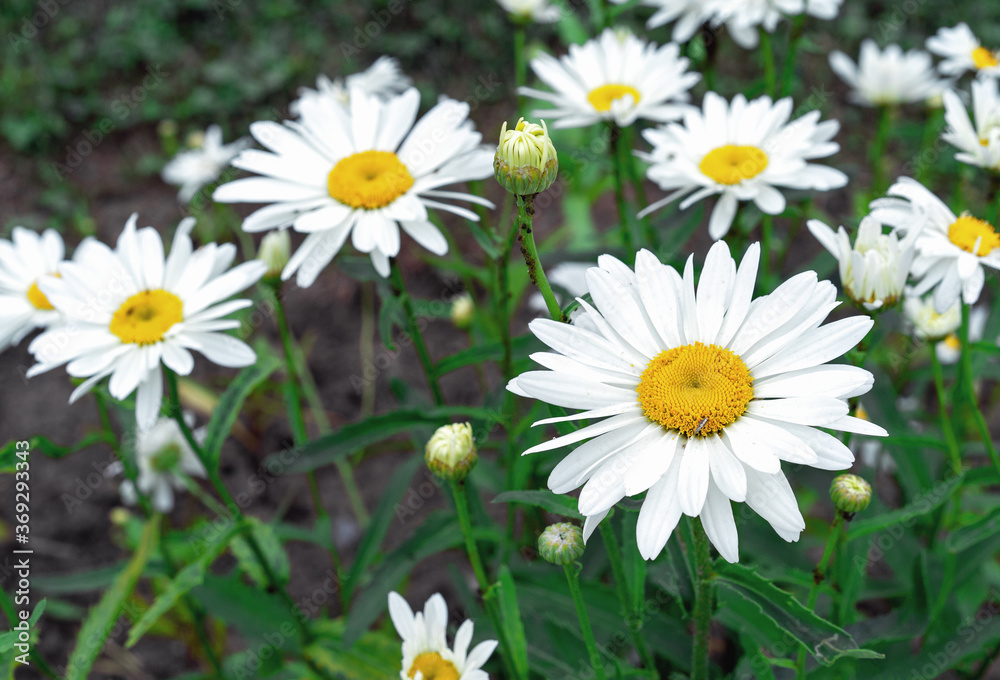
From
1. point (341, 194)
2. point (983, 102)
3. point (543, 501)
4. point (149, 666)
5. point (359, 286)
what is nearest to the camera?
point (543, 501)

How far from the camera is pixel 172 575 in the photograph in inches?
86.7

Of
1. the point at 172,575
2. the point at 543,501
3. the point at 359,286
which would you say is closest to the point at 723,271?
the point at 543,501

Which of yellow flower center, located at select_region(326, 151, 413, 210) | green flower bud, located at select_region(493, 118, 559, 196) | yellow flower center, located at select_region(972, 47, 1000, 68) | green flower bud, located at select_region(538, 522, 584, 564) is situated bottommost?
green flower bud, located at select_region(538, 522, 584, 564)

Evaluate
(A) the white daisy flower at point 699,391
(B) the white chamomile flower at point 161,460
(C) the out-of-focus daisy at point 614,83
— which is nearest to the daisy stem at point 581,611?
(A) the white daisy flower at point 699,391

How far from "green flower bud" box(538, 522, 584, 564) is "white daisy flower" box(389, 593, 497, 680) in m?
0.26

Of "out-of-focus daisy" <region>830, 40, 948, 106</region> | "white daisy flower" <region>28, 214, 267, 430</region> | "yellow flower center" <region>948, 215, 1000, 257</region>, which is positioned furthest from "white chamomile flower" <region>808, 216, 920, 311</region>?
"out-of-focus daisy" <region>830, 40, 948, 106</region>

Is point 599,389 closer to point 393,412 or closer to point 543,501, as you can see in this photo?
point 543,501

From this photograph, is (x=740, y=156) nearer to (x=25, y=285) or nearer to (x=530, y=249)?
(x=530, y=249)

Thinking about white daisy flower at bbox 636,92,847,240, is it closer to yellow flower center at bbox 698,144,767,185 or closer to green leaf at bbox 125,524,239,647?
yellow flower center at bbox 698,144,767,185

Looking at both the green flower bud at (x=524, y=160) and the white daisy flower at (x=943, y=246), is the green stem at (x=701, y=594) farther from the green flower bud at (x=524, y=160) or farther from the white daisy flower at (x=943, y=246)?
the white daisy flower at (x=943, y=246)

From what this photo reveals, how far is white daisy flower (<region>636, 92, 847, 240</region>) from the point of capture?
186 cm

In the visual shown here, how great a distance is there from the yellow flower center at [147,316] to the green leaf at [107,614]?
0.68m

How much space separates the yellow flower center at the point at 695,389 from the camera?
122 centimetres

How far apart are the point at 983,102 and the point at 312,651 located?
2183mm
